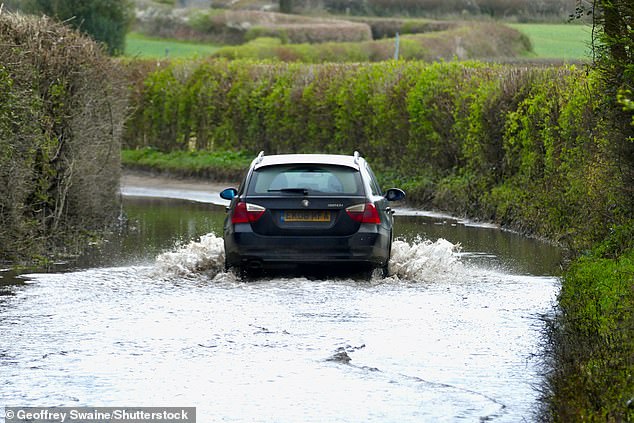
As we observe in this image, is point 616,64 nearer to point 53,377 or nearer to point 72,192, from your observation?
point 53,377

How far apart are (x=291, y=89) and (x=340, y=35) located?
4427cm

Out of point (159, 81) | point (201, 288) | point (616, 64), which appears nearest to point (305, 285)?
point (201, 288)

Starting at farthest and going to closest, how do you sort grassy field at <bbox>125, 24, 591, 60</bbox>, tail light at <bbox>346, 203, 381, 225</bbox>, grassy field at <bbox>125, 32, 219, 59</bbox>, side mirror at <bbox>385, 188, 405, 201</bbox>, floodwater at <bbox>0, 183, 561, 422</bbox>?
1. grassy field at <bbox>125, 32, 219, 59</bbox>
2. grassy field at <bbox>125, 24, 591, 60</bbox>
3. side mirror at <bbox>385, 188, 405, 201</bbox>
4. tail light at <bbox>346, 203, 381, 225</bbox>
5. floodwater at <bbox>0, 183, 561, 422</bbox>

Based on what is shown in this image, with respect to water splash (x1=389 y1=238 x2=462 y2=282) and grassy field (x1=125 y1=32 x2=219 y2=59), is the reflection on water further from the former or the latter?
grassy field (x1=125 y1=32 x2=219 y2=59)

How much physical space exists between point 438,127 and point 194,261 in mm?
13679

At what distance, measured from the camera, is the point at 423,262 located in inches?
688

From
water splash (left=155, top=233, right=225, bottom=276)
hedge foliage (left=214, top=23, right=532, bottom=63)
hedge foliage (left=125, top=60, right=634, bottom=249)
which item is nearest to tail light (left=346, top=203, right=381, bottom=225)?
water splash (left=155, top=233, right=225, bottom=276)

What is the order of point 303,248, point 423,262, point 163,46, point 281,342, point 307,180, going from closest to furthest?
point 281,342, point 303,248, point 307,180, point 423,262, point 163,46

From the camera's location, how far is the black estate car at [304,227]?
16.2 metres

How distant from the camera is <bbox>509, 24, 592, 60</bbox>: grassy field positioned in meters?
64.7

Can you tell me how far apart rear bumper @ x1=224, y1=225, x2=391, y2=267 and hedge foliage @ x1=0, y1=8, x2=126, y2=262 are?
328 cm

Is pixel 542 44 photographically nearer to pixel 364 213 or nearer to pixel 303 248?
pixel 364 213

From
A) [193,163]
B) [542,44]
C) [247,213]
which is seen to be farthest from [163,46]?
[247,213]

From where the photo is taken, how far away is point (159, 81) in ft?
141
